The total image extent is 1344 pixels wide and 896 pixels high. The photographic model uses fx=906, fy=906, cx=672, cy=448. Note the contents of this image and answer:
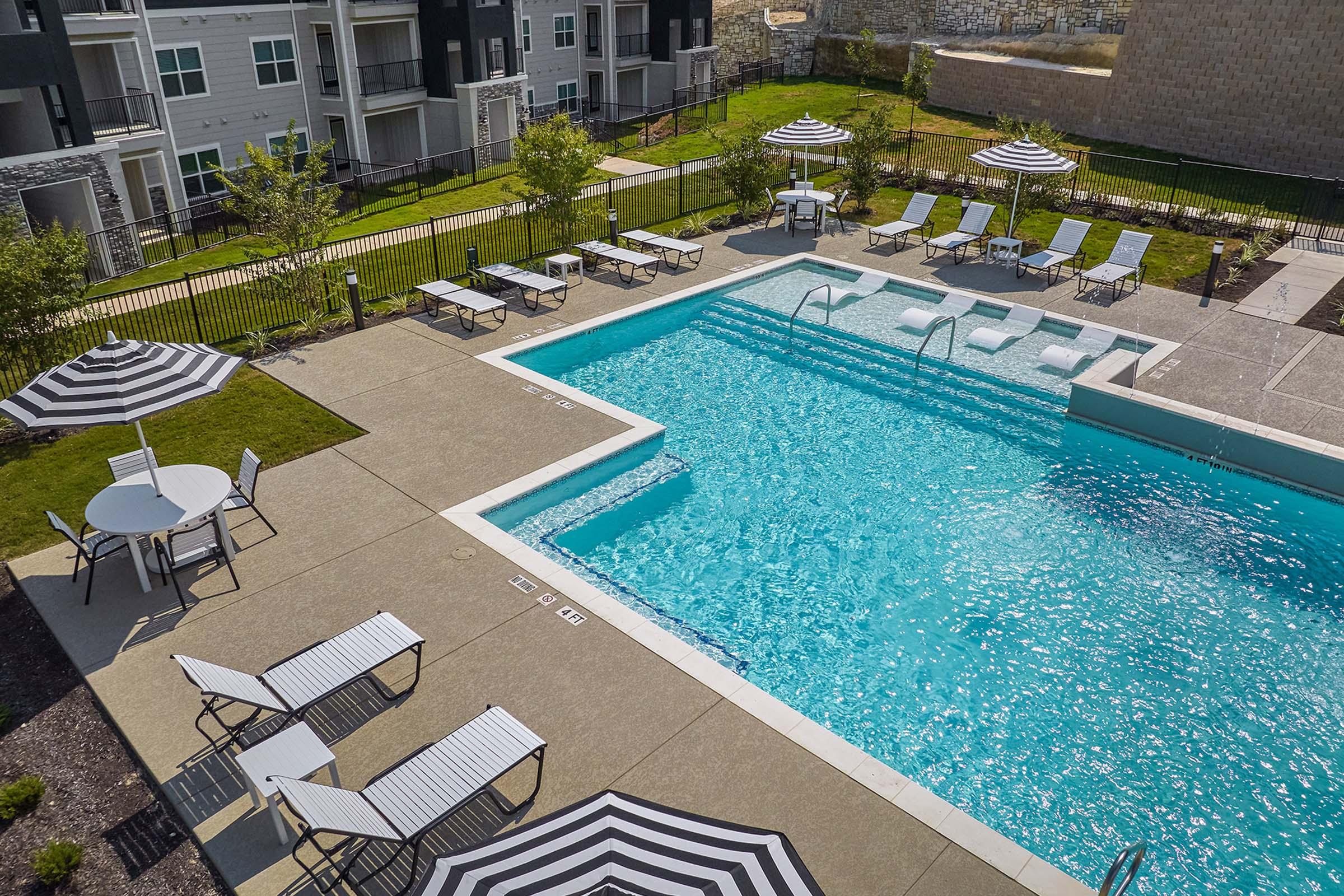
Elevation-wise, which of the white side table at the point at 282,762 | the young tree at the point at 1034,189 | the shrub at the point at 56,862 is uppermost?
the young tree at the point at 1034,189

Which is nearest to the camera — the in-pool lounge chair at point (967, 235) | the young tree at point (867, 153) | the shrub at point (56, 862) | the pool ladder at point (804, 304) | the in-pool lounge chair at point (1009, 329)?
the shrub at point (56, 862)

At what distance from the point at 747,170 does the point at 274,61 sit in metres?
18.1

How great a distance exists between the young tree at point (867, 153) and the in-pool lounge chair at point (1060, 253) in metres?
5.38

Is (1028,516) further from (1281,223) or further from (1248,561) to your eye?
Answer: (1281,223)

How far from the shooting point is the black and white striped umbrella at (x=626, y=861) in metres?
5.86

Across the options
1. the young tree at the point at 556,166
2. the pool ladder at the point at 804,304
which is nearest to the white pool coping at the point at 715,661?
the pool ladder at the point at 804,304

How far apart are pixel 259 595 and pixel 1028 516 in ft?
33.7

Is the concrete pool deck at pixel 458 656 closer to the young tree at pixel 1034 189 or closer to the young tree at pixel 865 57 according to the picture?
the young tree at pixel 1034 189

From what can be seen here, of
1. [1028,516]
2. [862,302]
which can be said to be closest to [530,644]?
[1028,516]

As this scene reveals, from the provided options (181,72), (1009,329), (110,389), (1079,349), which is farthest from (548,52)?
(110,389)

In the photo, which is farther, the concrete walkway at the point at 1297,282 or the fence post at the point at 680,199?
the fence post at the point at 680,199

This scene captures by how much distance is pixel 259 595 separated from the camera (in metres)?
10.7

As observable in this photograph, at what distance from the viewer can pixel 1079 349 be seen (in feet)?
57.3

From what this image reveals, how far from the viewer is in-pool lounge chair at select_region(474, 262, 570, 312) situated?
19.3 metres
